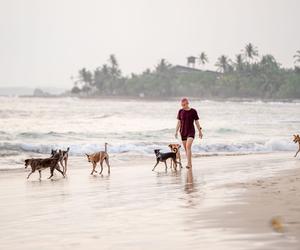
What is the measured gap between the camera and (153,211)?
896 cm

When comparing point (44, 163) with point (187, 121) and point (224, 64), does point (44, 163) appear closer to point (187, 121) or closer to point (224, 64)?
point (187, 121)

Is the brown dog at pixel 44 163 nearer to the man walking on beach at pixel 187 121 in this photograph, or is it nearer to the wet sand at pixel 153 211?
the wet sand at pixel 153 211

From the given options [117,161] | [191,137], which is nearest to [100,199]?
[191,137]

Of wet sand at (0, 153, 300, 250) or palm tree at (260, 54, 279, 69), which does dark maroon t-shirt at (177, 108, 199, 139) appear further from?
palm tree at (260, 54, 279, 69)

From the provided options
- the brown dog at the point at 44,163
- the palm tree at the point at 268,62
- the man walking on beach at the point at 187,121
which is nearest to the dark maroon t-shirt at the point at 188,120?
the man walking on beach at the point at 187,121

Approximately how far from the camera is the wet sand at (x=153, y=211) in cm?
693

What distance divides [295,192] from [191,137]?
18.5ft

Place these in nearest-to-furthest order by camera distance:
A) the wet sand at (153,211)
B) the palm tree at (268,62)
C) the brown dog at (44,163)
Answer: the wet sand at (153,211) → the brown dog at (44,163) → the palm tree at (268,62)

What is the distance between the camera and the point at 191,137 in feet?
51.9

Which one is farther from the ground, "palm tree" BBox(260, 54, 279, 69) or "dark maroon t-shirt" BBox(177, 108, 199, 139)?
"palm tree" BBox(260, 54, 279, 69)

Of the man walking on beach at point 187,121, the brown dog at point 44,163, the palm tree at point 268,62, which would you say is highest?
the palm tree at point 268,62

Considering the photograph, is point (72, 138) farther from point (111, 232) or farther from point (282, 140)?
point (111, 232)

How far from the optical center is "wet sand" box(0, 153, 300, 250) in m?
6.93

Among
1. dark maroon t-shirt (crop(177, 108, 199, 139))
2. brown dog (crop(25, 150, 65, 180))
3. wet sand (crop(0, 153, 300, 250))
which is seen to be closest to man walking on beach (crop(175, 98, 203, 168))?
dark maroon t-shirt (crop(177, 108, 199, 139))
